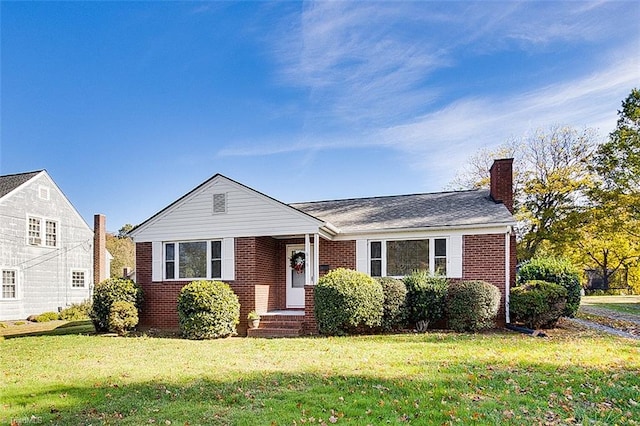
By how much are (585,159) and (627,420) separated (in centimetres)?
2456

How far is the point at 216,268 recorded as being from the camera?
14.5 meters

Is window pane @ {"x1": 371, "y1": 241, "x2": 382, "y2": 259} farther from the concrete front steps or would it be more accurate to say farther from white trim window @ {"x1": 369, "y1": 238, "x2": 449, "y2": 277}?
the concrete front steps

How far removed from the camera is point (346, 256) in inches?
574

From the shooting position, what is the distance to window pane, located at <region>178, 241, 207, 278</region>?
14.6 metres

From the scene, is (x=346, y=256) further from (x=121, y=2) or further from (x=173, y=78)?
(x=121, y=2)

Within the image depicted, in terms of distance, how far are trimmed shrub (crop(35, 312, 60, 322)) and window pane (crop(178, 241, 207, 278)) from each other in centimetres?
1087

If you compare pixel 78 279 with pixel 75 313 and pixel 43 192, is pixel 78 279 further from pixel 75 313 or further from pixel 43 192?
pixel 43 192

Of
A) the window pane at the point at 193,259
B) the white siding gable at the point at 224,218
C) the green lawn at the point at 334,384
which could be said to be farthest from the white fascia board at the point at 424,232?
the window pane at the point at 193,259

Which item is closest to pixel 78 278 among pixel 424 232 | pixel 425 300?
pixel 424 232

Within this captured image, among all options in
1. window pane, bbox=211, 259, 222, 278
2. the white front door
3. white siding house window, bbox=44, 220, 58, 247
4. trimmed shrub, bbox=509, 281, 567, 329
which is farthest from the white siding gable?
white siding house window, bbox=44, 220, 58, 247

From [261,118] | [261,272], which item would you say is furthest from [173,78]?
[261,272]

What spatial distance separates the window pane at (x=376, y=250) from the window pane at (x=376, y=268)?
0.54 ft

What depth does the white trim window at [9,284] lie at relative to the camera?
822 inches

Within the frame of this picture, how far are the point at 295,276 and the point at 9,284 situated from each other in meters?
15.3
